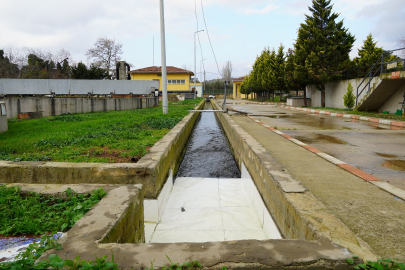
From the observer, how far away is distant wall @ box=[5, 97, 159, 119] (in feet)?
54.5

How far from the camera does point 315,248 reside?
221 centimetres

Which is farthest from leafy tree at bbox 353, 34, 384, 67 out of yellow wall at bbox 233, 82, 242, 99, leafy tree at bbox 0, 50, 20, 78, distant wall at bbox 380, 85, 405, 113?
yellow wall at bbox 233, 82, 242, 99

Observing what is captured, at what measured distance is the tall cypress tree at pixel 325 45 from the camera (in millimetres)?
20000

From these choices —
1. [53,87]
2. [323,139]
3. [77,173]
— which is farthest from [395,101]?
[53,87]

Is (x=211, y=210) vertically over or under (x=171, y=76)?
under

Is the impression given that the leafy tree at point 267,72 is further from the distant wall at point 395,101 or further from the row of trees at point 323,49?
the distant wall at point 395,101

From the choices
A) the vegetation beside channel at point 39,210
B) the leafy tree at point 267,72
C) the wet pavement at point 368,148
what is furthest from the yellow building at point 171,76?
the vegetation beside channel at point 39,210

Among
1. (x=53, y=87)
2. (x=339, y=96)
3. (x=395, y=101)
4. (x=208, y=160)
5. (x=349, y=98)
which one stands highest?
(x=53, y=87)

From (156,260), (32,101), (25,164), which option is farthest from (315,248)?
(32,101)

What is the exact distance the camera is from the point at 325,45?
20.1 m

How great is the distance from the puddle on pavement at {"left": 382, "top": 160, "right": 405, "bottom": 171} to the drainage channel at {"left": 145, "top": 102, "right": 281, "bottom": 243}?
2.50 meters

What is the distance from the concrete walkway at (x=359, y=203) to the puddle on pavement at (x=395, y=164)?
42.5 inches

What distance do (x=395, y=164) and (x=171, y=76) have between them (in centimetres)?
4128

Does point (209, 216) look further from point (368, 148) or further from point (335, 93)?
point (335, 93)
